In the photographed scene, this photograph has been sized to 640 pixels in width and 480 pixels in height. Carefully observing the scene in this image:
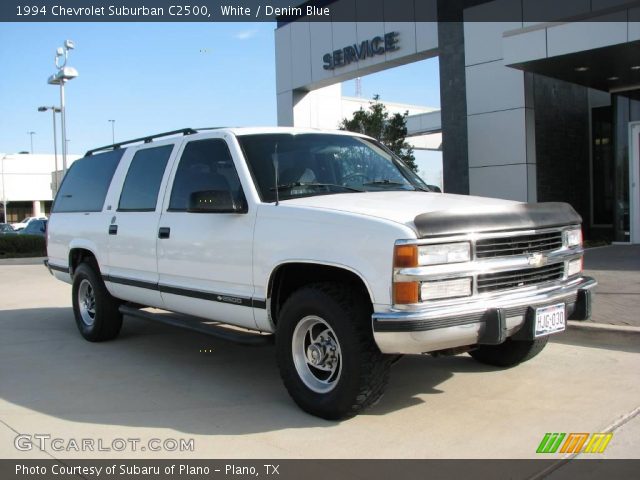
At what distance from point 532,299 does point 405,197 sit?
1.20 m

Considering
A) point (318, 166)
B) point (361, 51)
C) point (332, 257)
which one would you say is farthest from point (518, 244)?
point (361, 51)

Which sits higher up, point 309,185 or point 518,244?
point 309,185

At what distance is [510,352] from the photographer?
17.4 ft

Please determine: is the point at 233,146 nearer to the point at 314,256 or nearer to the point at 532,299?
the point at 314,256

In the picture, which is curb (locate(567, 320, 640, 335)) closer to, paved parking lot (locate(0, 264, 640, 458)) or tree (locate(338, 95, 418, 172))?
paved parking lot (locate(0, 264, 640, 458))

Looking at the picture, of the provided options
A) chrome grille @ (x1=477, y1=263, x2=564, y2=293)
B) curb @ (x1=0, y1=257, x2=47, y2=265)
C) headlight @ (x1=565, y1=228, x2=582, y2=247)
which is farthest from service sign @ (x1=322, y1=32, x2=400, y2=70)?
chrome grille @ (x1=477, y1=263, x2=564, y2=293)

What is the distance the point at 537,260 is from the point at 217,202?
2314 millimetres

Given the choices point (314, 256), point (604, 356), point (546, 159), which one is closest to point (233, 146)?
point (314, 256)

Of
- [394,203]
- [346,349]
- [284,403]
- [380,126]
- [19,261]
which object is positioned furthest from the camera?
[19,261]

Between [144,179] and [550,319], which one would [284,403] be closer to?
[550,319]

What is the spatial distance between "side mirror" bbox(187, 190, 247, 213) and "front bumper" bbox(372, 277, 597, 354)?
58.6 inches

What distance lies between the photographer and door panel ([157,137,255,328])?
15.4ft

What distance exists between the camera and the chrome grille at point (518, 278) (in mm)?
3956

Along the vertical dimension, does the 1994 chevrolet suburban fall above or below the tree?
below
